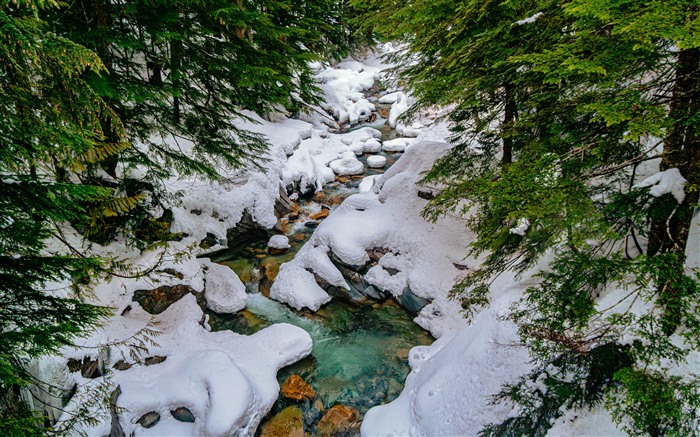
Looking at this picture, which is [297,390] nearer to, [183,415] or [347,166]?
[183,415]

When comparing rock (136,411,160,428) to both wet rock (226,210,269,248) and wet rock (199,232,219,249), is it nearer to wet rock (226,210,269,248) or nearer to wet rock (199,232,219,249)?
wet rock (199,232,219,249)

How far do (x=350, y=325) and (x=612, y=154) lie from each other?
20.6ft

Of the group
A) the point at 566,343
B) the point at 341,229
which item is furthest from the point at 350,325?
the point at 566,343

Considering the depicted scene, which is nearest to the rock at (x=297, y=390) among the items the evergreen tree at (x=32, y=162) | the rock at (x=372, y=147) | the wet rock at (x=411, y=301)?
the wet rock at (x=411, y=301)

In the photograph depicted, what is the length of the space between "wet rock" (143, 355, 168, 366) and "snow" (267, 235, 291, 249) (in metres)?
4.73

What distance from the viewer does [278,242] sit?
10.8 meters

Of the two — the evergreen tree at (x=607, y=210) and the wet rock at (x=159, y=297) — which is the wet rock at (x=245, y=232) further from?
the evergreen tree at (x=607, y=210)

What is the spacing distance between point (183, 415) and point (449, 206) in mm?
5934

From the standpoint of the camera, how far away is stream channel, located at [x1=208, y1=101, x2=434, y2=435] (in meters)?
6.57

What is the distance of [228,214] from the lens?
34.0 feet

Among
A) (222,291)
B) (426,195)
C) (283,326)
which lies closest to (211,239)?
(222,291)

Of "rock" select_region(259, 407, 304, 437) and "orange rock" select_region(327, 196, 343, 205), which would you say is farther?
"orange rock" select_region(327, 196, 343, 205)

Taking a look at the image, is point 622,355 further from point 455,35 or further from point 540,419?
point 455,35

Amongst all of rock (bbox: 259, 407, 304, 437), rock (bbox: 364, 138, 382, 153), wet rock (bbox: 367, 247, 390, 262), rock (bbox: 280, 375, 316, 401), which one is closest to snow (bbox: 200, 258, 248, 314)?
rock (bbox: 280, 375, 316, 401)
